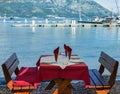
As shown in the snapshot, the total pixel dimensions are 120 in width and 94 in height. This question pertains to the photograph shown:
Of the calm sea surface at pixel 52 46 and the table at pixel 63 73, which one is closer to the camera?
the table at pixel 63 73

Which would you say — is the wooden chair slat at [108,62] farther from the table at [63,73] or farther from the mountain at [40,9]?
the mountain at [40,9]

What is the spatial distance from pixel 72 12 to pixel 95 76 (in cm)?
18726

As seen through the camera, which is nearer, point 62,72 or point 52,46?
point 62,72

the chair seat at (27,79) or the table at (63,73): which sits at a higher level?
the table at (63,73)

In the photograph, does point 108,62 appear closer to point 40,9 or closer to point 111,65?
point 111,65

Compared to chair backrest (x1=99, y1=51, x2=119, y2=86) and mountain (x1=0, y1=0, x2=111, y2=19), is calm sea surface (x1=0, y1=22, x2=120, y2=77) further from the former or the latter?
mountain (x1=0, y1=0, x2=111, y2=19)

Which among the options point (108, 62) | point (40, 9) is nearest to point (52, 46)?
point (108, 62)

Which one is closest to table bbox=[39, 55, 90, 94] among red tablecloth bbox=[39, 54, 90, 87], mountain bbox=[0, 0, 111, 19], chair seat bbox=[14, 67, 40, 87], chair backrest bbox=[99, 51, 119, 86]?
red tablecloth bbox=[39, 54, 90, 87]

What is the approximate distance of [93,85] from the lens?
554 cm

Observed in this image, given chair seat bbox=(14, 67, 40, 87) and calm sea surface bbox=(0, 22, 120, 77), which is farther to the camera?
calm sea surface bbox=(0, 22, 120, 77)

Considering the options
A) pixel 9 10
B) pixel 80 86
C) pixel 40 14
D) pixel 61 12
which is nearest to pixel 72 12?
pixel 61 12

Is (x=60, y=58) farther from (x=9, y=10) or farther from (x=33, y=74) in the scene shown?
(x=9, y=10)

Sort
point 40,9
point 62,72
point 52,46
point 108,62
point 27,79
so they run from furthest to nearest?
point 40,9 < point 52,46 < point 108,62 < point 27,79 < point 62,72

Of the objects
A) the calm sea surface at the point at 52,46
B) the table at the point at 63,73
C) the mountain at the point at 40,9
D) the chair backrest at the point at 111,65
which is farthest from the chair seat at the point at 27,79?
the mountain at the point at 40,9
